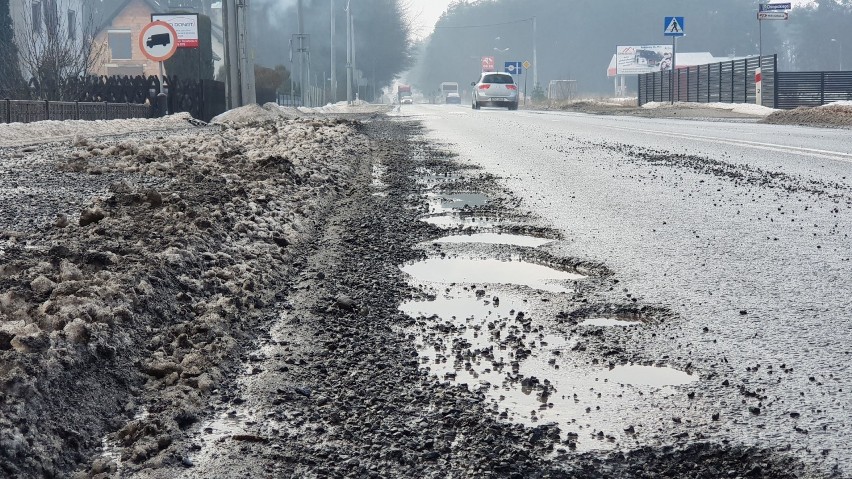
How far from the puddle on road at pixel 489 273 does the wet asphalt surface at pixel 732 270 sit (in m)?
0.30

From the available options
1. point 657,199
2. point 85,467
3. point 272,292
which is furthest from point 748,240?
point 85,467

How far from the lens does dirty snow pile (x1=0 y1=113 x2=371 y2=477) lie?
2775mm

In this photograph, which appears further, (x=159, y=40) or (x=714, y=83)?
(x=714, y=83)

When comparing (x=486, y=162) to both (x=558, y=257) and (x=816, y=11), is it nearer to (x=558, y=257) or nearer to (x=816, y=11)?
(x=558, y=257)

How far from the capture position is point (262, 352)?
3.61 m

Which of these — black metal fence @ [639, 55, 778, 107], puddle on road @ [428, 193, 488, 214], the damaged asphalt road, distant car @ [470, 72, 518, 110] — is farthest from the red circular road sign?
distant car @ [470, 72, 518, 110]

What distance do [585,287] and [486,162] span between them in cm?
760

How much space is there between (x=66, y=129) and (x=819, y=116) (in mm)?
16787

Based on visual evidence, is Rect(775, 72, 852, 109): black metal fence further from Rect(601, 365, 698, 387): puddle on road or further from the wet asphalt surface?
Rect(601, 365, 698, 387): puddle on road

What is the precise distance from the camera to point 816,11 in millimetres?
134375

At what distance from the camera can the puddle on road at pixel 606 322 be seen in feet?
13.3

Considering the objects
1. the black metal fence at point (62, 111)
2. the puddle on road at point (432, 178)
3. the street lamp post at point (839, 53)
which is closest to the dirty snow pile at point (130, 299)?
the puddle on road at point (432, 178)

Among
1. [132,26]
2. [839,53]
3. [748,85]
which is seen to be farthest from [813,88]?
[839,53]

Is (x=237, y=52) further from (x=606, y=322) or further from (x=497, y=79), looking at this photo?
(x=497, y=79)
